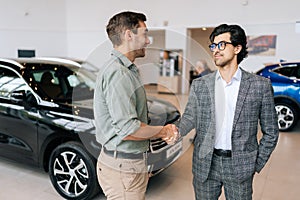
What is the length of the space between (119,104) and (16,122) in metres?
2.03

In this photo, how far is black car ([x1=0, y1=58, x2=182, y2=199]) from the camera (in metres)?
2.26

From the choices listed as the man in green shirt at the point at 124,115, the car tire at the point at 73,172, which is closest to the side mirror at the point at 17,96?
the car tire at the point at 73,172

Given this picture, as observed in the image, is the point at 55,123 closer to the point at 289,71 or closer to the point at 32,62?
the point at 32,62

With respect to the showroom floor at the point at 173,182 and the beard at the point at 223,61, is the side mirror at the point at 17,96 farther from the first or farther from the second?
the beard at the point at 223,61

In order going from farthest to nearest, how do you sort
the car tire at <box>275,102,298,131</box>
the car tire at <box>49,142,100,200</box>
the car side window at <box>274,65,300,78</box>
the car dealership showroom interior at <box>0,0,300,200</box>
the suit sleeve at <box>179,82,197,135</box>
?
the car tire at <box>275,102,298,131</box> → the car side window at <box>274,65,300,78</box> → the car tire at <box>49,142,100,200</box> → the suit sleeve at <box>179,82,197,135</box> → the car dealership showroom interior at <box>0,0,300,200</box>

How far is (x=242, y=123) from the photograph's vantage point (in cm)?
134

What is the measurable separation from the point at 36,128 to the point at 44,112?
179mm

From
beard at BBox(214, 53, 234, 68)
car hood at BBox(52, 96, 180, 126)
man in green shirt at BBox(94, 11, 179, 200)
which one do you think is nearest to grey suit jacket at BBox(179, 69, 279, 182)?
beard at BBox(214, 53, 234, 68)

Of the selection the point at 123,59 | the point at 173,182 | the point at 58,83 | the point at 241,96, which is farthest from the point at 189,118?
the point at 58,83

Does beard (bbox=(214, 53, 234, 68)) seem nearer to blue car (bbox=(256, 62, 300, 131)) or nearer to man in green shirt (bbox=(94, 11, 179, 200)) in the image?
man in green shirt (bbox=(94, 11, 179, 200))

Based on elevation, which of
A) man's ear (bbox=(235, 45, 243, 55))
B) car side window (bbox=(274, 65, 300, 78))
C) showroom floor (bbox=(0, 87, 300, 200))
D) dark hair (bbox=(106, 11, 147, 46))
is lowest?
showroom floor (bbox=(0, 87, 300, 200))

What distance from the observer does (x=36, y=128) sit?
2.53m

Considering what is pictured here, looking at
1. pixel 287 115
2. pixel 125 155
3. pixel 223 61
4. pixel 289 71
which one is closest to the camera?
pixel 125 155

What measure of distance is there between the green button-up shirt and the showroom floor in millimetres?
939
